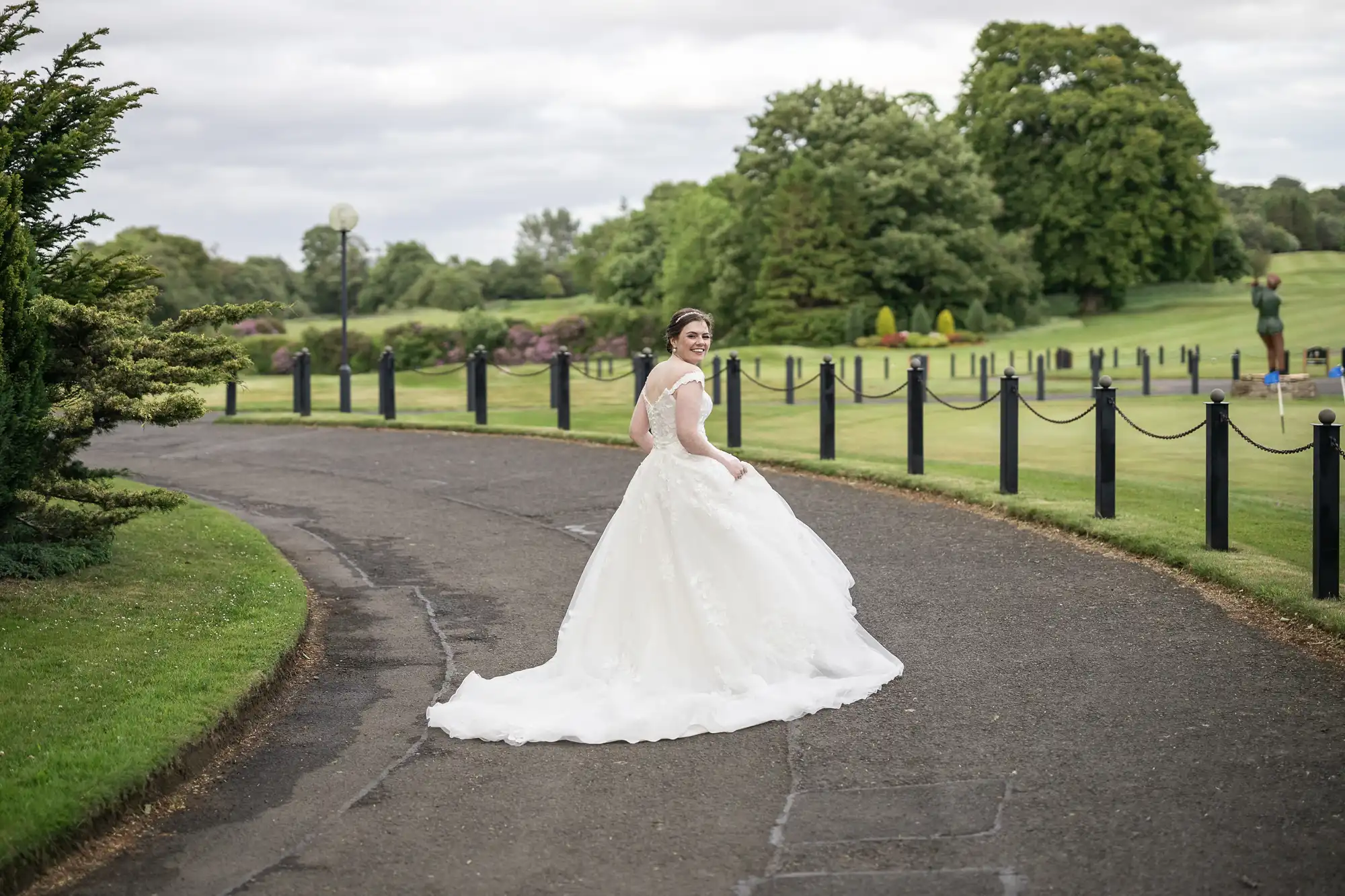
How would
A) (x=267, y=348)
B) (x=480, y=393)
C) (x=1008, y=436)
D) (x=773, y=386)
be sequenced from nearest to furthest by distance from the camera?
1. (x=1008, y=436)
2. (x=480, y=393)
3. (x=773, y=386)
4. (x=267, y=348)

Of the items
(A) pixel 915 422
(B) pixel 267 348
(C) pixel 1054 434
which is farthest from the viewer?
(B) pixel 267 348

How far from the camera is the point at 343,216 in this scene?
3002cm

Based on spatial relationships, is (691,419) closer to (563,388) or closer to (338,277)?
(563,388)

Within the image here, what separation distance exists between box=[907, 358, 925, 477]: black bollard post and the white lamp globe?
667 inches

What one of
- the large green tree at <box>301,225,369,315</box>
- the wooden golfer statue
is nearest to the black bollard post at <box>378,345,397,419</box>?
the wooden golfer statue

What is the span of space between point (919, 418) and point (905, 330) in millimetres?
45143

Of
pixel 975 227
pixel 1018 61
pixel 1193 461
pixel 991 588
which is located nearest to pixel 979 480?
pixel 1193 461

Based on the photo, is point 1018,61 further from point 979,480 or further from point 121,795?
point 121,795

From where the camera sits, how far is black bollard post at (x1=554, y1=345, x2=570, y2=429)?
22.7 metres

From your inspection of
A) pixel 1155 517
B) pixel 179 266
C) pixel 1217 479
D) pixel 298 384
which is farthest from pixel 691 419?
pixel 179 266

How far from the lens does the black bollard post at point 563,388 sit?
74.5ft

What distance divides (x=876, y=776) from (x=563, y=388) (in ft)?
56.2

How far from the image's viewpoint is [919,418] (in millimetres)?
16219

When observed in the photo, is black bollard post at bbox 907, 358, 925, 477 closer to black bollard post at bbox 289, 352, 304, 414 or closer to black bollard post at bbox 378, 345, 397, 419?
black bollard post at bbox 378, 345, 397, 419
